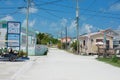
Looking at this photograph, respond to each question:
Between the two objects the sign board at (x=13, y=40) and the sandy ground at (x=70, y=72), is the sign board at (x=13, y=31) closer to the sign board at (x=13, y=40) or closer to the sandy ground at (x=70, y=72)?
the sign board at (x=13, y=40)

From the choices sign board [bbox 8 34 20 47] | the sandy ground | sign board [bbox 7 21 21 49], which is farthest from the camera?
sign board [bbox 7 21 21 49]

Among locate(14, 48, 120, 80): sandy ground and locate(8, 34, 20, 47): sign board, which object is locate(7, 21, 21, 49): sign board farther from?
locate(14, 48, 120, 80): sandy ground

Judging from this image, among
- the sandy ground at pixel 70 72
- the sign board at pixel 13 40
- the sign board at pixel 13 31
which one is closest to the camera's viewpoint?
the sandy ground at pixel 70 72

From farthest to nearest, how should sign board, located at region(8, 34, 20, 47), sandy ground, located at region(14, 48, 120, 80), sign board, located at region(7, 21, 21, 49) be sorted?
sign board, located at region(7, 21, 21, 49) → sign board, located at region(8, 34, 20, 47) → sandy ground, located at region(14, 48, 120, 80)

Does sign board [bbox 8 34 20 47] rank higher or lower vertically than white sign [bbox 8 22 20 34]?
lower

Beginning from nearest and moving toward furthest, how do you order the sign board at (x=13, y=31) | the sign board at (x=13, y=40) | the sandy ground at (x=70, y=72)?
1. the sandy ground at (x=70, y=72)
2. the sign board at (x=13, y=40)
3. the sign board at (x=13, y=31)

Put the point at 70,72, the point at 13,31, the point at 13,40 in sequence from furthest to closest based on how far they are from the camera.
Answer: the point at 13,31 → the point at 13,40 → the point at 70,72

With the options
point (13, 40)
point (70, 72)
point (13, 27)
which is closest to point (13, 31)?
point (13, 27)

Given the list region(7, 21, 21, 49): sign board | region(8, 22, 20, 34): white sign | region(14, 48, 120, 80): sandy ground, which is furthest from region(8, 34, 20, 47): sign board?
region(14, 48, 120, 80): sandy ground

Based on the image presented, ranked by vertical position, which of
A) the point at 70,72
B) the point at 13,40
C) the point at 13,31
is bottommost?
the point at 70,72

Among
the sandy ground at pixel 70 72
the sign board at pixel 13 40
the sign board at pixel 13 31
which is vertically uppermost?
the sign board at pixel 13 31

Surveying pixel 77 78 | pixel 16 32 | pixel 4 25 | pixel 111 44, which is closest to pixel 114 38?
pixel 111 44

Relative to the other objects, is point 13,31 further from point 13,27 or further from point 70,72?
point 70,72

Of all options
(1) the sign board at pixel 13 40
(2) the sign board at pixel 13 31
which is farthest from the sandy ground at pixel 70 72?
(2) the sign board at pixel 13 31
